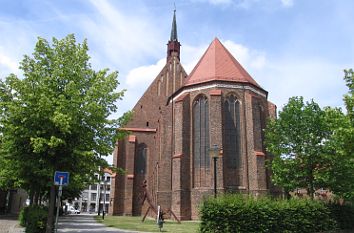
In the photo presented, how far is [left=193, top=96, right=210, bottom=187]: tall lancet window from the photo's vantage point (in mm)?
30938

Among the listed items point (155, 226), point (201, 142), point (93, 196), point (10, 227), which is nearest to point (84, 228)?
point (10, 227)

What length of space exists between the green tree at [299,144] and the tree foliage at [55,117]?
11973 millimetres

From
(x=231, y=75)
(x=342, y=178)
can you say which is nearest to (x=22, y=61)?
(x=342, y=178)

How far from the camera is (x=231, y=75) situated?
3397 cm

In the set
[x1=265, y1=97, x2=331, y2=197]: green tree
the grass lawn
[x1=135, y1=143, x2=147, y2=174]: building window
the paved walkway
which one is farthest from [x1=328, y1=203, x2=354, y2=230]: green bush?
[x1=135, y1=143, x2=147, y2=174]: building window

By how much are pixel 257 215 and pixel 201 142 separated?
17.1m

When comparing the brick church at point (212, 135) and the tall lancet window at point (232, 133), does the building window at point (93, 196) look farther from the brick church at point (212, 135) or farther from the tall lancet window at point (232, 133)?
the tall lancet window at point (232, 133)

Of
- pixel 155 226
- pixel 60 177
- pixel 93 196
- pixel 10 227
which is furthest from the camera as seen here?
pixel 93 196

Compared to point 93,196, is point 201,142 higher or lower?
higher

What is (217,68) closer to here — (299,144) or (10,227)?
(299,144)

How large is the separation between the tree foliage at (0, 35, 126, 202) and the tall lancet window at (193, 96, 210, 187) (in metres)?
16.7

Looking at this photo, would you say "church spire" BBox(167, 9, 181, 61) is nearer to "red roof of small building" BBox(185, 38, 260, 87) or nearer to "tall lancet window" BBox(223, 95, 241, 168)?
"red roof of small building" BBox(185, 38, 260, 87)

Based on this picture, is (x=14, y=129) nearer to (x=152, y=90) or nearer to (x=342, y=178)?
(x=342, y=178)

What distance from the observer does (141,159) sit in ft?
141
